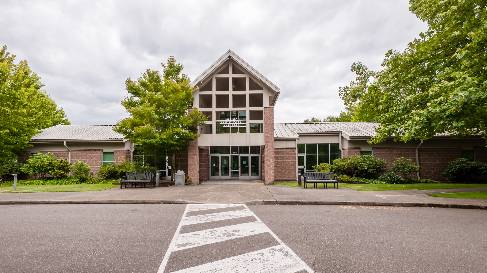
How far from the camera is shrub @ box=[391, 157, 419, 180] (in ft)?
68.7

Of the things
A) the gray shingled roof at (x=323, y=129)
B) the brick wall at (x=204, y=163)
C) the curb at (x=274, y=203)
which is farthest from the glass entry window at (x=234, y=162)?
the curb at (x=274, y=203)

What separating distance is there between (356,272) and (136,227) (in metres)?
5.32

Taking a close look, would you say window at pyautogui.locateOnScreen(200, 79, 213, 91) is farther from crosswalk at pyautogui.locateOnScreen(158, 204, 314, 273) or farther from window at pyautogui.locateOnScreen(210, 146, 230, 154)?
crosswalk at pyautogui.locateOnScreen(158, 204, 314, 273)

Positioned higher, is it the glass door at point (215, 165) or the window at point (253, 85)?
the window at point (253, 85)

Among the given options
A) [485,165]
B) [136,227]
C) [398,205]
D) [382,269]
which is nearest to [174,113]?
[136,227]

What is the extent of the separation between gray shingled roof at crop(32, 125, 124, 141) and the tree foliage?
1939cm

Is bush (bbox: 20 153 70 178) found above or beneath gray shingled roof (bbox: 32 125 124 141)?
beneath

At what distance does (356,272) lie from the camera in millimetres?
4340

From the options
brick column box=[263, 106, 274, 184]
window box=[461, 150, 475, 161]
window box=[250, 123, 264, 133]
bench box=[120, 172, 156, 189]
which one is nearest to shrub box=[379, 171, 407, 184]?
window box=[461, 150, 475, 161]

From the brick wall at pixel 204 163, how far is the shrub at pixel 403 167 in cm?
1397

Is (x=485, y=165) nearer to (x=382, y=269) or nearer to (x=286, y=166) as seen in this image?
(x=286, y=166)

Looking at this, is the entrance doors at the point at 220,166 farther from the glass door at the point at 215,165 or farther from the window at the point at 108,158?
the window at the point at 108,158

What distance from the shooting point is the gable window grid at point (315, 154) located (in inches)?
941

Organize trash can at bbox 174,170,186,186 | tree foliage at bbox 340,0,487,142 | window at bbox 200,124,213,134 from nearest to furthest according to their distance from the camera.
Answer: tree foliage at bbox 340,0,487,142 → trash can at bbox 174,170,186,186 → window at bbox 200,124,213,134
